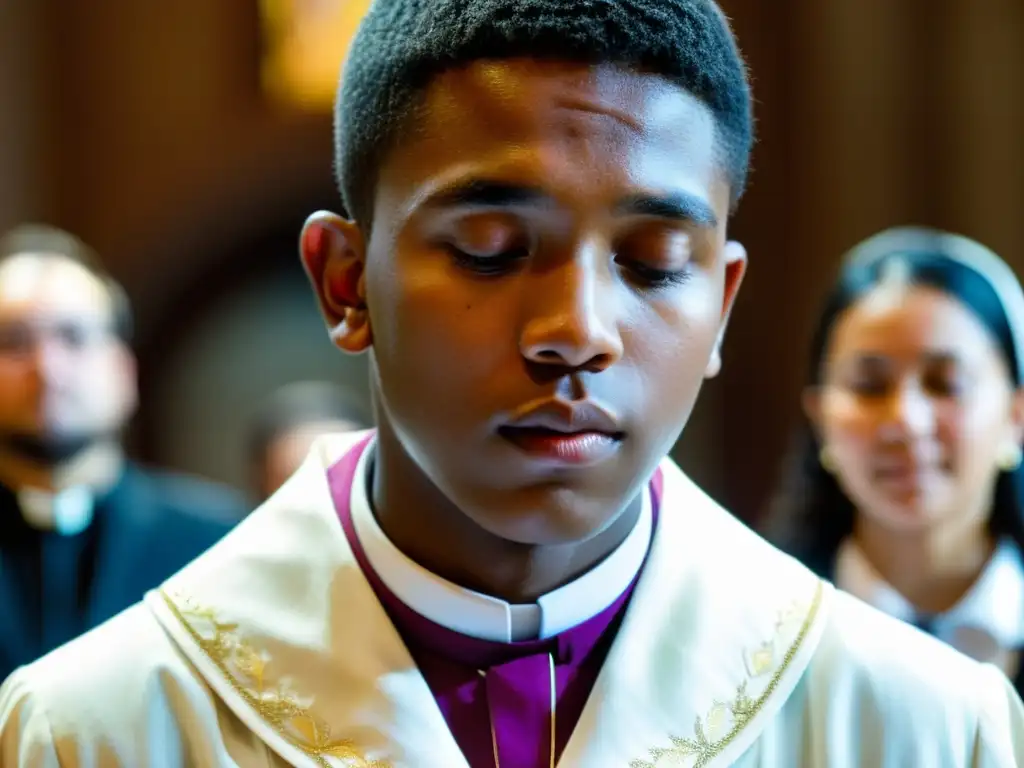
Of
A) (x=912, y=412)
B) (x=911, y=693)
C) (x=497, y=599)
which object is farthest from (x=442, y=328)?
(x=912, y=412)

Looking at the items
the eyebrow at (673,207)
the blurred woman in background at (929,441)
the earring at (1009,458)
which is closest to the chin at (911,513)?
the blurred woman in background at (929,441)

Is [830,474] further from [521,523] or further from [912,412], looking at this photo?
[521,523]

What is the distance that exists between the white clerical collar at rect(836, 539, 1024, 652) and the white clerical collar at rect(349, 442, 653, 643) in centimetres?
106

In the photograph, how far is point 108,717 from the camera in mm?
1479

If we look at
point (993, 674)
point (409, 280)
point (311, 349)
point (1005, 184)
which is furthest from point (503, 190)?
point (311, 349)

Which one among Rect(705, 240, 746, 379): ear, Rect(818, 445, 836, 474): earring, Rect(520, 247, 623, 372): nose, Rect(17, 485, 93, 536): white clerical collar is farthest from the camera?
Rect(17, 485, 93, 536): white clerical collar

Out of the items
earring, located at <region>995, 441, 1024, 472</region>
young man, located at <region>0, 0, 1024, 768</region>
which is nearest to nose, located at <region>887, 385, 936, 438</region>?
earring, located at <region>995, 441, 1024, 472</region>

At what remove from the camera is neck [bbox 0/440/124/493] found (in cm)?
315

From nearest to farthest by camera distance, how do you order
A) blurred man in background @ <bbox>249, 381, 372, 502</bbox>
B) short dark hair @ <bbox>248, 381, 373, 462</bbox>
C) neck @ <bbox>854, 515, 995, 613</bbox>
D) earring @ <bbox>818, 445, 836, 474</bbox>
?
neck @ <bbox>854, 515, 995, 613</bbox> → earring @ <bbox>818, 445, 836, 474</bbox> → blurred man in background @ <bbox>249, 381, 372, 502</bbox> → short dark hair @ <bbox>248, 381, 373, 462</bbox>

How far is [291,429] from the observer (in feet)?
13.4

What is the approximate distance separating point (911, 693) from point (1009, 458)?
1247 mm

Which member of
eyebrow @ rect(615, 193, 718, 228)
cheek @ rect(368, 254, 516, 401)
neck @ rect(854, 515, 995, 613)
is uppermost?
eyebrow @ rect(615, 193, 718, 228)

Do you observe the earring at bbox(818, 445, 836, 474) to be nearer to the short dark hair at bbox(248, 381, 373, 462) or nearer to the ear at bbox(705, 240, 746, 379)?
the ear at bbox(705, 240, 746, 379)

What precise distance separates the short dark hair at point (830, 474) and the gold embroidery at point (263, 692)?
145cm
